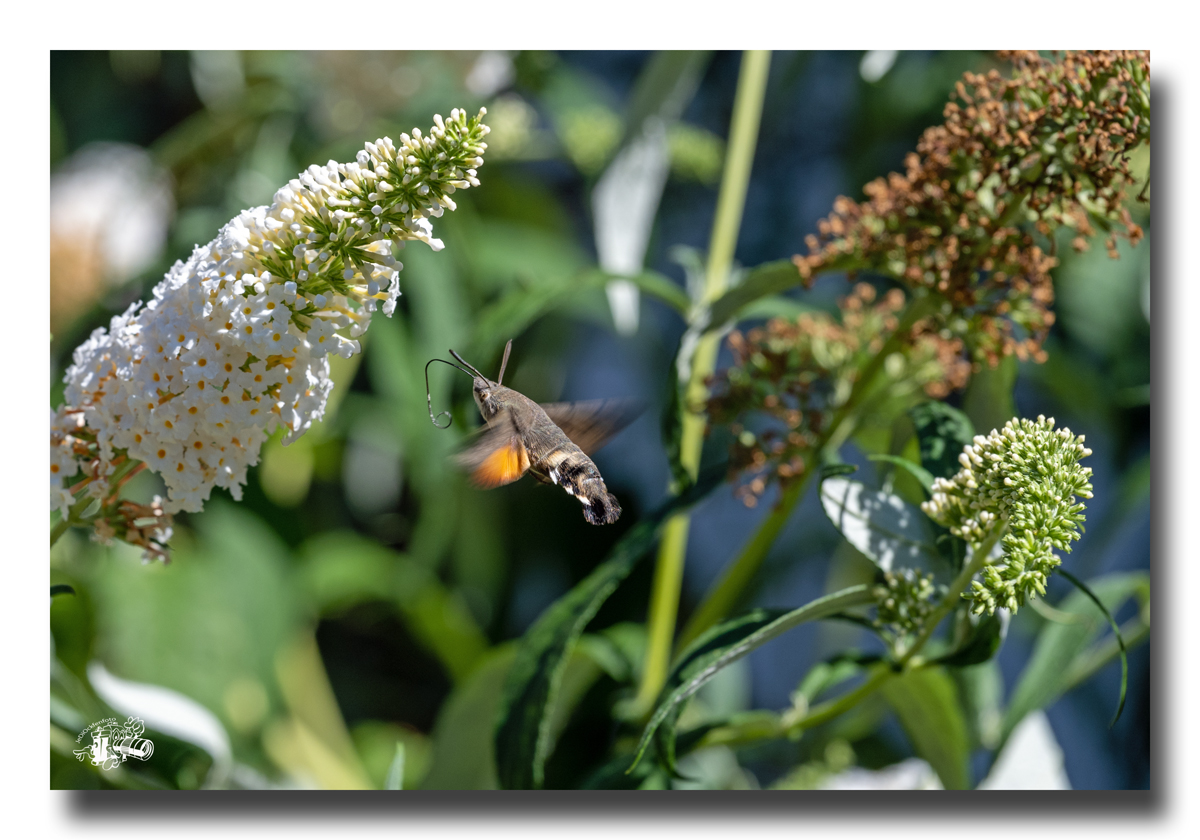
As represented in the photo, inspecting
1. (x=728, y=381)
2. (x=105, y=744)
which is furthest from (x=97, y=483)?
(x=728, y=381)

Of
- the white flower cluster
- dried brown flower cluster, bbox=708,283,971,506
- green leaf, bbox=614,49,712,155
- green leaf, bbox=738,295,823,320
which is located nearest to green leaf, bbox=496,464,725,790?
dried brown flower cluster, bbox=708,283,971,506

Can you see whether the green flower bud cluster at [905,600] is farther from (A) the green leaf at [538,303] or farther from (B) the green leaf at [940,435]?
(A) the green leaf at [538,303]

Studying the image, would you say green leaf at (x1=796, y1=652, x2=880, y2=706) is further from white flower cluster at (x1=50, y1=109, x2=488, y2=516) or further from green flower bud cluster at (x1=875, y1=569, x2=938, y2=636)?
white flower cluster at (x1=50, y1=109, x2=488, y2=516)

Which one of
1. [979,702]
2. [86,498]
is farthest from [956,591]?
[86,498]

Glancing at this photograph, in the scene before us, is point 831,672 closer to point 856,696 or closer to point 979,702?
point 856,696

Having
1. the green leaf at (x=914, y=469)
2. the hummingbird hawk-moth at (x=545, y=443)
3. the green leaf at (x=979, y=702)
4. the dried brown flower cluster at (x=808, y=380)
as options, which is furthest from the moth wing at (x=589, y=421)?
the green leaf at (x=979, y=702)
